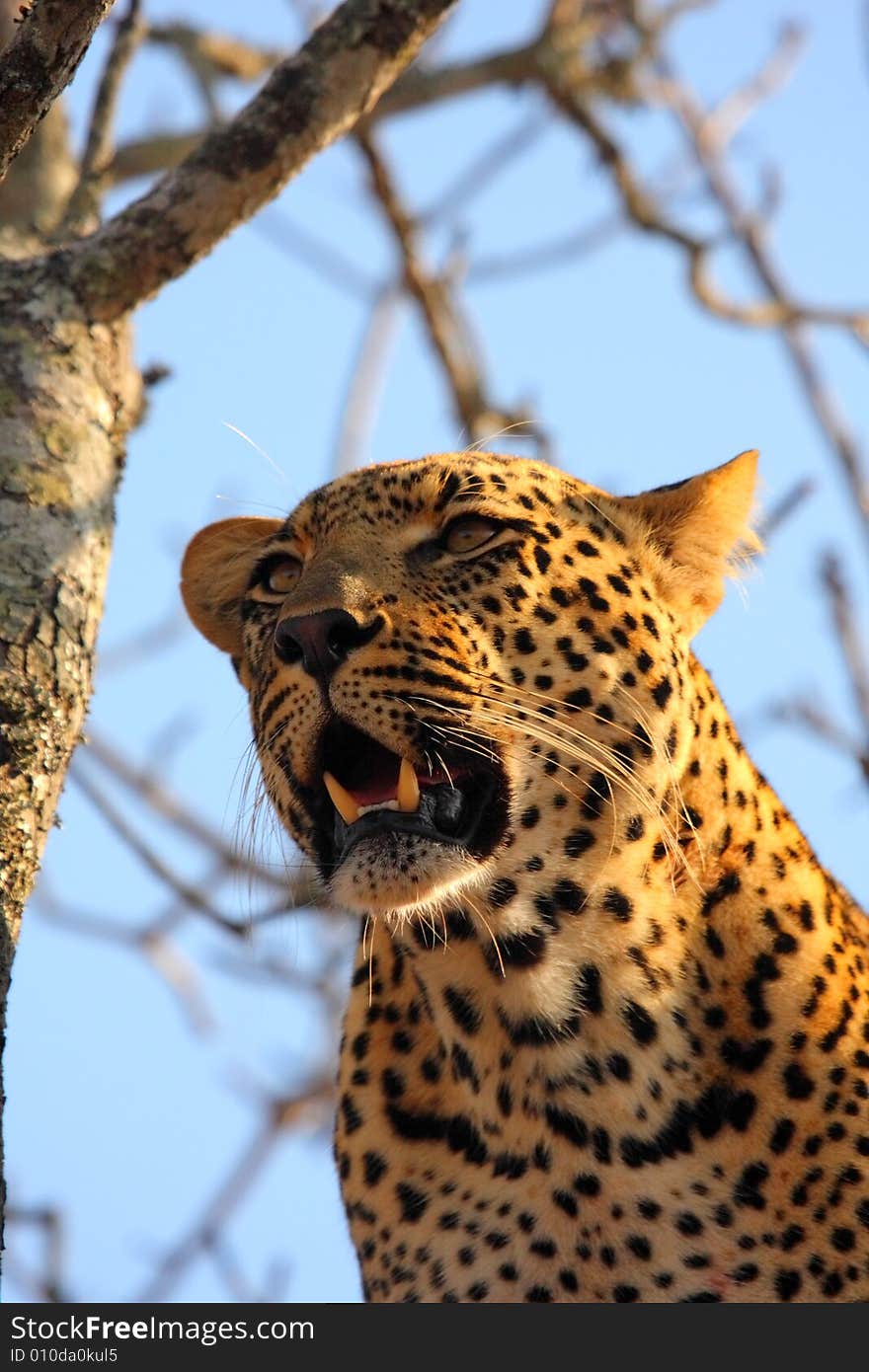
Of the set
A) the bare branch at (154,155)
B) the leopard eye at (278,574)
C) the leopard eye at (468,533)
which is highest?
the bare branch at (154,155)

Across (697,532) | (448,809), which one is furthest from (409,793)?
(697,532)

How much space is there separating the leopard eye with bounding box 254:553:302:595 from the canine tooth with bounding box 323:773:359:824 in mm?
910

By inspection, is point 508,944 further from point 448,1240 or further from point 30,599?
point 30,599

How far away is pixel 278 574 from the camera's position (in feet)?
21.4

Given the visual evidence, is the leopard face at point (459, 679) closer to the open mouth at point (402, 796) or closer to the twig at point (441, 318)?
the open mouth at point (402, 796)

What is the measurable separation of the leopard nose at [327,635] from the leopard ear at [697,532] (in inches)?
51.0

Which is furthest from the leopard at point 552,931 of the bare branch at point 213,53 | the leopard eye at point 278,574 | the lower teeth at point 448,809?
the bare branch at point 213,53

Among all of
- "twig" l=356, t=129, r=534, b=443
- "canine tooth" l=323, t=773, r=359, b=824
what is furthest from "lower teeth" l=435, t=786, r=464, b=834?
"twig" l=356, t=129, r=534, b=443

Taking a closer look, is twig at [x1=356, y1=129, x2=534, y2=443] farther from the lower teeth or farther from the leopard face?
the lower teeth

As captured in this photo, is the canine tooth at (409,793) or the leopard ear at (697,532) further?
the leopard ear at (697,532)

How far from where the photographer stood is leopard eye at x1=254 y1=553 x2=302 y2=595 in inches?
255

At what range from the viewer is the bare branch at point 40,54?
4102 millimetres

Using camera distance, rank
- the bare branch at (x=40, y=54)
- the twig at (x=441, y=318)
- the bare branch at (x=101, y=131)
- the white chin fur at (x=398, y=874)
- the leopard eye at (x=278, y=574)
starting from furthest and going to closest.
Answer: the twig at (x=441, y=318) → the bare branch at (x=101, y=131) → the leopard eye at (x=278, y=574) → the white chin fur at (x=398, y=874) → the bare branch at (x=40, y=54)
